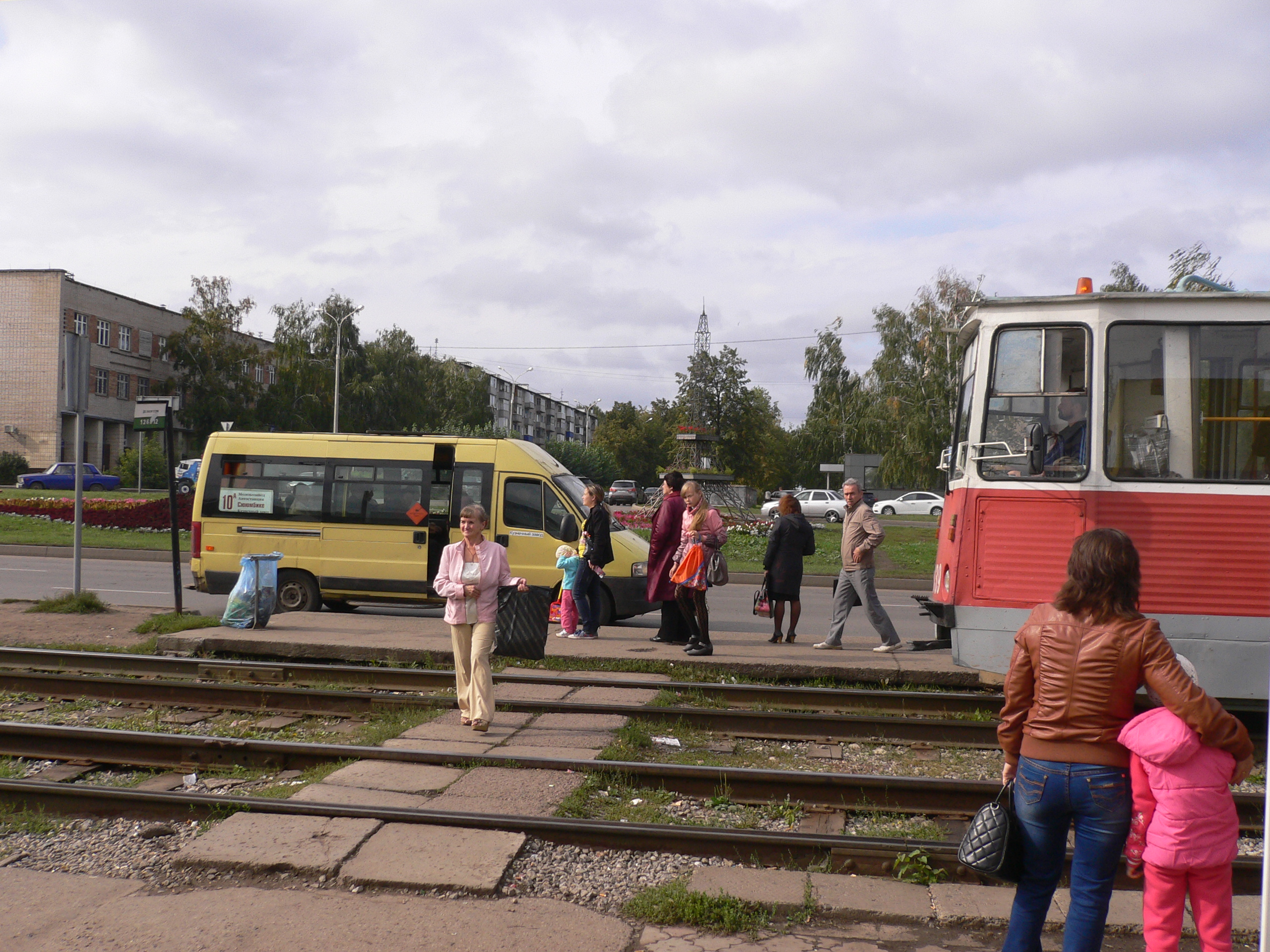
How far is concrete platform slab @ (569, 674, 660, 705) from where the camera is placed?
812 cm

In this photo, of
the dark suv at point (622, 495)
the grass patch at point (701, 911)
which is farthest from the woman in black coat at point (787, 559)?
the dark suv at point (622, 495)

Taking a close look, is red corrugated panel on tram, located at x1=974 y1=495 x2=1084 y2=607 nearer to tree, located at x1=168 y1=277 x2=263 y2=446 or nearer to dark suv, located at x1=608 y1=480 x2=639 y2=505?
dark suv, located at x1=608 y1=480 x2=639 y2=505

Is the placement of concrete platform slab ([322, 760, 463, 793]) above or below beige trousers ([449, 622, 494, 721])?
below

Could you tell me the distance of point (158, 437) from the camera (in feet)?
199

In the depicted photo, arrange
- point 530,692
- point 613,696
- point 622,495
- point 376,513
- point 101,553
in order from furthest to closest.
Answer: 1. point 622,495
2. point 101,553
3. point 376,513
4. point 530,692
5. point 613,696

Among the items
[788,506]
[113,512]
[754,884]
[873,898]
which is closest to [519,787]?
[754,884]

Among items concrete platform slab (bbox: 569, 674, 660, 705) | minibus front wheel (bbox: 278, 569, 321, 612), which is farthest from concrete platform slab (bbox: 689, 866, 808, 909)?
minibus front wheel (bbox: 278, 569, 321, 612)

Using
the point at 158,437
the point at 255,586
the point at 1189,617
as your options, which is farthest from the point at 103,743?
the point at 158,437

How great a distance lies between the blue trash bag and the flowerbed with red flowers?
14805 mm

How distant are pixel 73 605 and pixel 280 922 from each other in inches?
413

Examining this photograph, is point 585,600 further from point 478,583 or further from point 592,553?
point 478,583

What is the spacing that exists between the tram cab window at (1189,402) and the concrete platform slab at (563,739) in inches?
165

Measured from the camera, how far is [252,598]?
10.6 meters

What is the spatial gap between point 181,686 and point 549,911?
5.25 m
